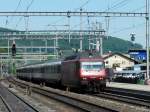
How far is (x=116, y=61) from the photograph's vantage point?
141m

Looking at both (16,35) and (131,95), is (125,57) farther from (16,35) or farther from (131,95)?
(131,95)

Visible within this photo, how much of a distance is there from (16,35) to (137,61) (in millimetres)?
60366

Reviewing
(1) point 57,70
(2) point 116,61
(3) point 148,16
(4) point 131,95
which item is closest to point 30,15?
(1) point 57,70

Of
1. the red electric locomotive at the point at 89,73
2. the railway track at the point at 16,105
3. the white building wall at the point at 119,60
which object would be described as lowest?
the railway track at the point at 16,105

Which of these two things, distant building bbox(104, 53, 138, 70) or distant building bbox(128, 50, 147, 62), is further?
distant building bbox(104, 53, 138, 70)

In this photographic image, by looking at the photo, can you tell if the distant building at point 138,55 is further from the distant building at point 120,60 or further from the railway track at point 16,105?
the railway track at point 16,105

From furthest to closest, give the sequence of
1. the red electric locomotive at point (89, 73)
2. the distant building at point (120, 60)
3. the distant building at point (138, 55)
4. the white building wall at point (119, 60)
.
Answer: the white building wall at point (119, 60) < the distant building at point (120, 60) < the distant building at point (138, 55) < the red electric locomotive at point (89, 73)

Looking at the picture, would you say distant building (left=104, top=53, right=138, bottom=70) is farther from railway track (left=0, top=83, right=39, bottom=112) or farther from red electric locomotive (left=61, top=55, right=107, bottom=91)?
railway track (left=0, top=83, right=39, bottom=112)

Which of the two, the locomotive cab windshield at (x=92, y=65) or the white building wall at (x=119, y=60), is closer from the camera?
the locomotive cab windshield at (x=92, y=65)

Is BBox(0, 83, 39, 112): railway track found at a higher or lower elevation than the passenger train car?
lower

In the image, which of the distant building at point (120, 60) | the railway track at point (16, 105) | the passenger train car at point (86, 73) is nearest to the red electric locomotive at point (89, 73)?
the passenger train car at point (86, 73)

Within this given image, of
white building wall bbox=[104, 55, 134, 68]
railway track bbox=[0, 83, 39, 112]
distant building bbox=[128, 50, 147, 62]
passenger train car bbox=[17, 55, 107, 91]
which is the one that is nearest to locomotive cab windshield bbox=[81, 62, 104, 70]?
passenger train car bbox=[17, 55, 107, 91]

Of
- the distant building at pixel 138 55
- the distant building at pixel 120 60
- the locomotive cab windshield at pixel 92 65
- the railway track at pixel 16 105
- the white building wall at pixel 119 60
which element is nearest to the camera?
the railway track at pixel 16 105

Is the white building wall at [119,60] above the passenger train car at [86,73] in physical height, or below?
above
